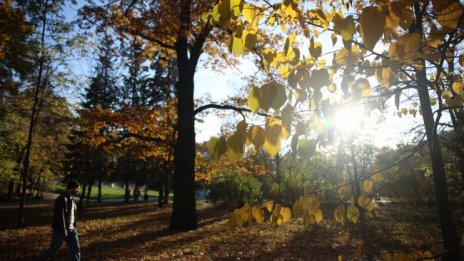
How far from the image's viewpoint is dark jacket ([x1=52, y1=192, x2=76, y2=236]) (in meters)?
6.62

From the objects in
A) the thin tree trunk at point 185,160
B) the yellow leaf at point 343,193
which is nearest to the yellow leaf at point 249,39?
the yellow leaf at point 343,193

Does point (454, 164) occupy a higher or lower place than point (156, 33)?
lower

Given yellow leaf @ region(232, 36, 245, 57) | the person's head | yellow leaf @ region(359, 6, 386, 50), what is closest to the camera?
yellow leaf @ region(359, 6, 386, 50)

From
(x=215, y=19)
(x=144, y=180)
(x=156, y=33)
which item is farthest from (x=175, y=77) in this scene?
(x=215, y=19)

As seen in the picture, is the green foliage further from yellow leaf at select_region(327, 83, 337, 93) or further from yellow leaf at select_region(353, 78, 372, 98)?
yellow leaf at select_region(353, 78, 372, 98)

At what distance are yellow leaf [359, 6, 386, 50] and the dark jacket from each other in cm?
714

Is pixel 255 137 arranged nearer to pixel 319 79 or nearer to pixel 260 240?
pixel 319 79

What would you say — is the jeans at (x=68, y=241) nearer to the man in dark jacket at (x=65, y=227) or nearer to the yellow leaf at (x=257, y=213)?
the man in dark jacket at (x=65, y=227)

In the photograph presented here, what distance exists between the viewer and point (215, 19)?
1.38 metres

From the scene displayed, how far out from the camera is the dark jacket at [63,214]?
6617 millimetres

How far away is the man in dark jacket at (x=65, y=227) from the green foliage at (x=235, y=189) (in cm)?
1655

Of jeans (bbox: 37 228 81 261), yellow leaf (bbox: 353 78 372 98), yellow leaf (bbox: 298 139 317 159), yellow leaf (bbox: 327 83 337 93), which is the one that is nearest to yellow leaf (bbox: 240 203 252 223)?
yellow leaf (bbox: 298 139 317 159)

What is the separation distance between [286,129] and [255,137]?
0.12 metres

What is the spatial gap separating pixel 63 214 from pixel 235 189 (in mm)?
16965
